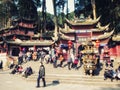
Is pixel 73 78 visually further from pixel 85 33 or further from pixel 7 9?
pixel 7 9

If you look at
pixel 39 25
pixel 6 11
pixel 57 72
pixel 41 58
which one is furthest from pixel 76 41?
pixel 6 11

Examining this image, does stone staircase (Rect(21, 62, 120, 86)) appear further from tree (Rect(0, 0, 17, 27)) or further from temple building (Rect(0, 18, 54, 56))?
tree (Rect(0, 0, 17, 27))

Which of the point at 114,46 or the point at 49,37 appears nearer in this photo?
the point at 114,46

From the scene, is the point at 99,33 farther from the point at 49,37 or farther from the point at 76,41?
the point at 49,37

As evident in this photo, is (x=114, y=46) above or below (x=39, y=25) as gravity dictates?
below

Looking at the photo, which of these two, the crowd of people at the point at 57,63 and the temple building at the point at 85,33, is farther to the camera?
the temple building at the point at 85,33

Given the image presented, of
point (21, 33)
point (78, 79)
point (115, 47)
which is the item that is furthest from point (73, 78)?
point (21, 33)

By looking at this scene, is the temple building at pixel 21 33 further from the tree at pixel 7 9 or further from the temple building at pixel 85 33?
the temple building at pixel 85 33

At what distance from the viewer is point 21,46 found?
133 feet

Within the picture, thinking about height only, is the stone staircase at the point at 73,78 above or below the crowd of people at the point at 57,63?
below

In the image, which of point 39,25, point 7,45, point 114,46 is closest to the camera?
point 114,46

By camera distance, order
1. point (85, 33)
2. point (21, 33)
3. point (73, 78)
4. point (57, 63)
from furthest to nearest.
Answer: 1. point (21, 33)
2. point (85, 33)
3. point (57, 63)
4. point (73, 78)

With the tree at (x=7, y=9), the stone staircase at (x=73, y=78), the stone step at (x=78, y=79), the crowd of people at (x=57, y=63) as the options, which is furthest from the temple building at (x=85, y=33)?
the tree at (x=7, y=9)

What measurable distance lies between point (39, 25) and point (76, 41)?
2157cm
